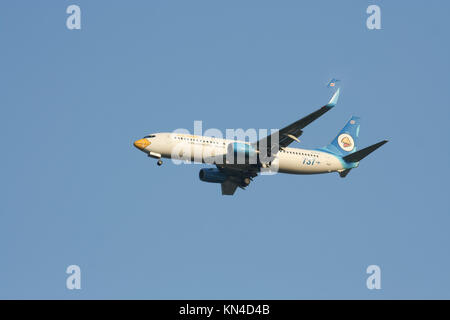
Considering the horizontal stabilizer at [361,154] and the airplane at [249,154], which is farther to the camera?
the horizontal stabilizer at [361,154]

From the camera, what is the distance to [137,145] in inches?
2343

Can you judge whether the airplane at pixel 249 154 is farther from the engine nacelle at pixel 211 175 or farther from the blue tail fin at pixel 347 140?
the blue tail fin at pixel 347 140

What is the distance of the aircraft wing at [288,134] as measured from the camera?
51.5m

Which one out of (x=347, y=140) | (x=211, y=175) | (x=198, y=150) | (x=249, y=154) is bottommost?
(x=211, y=175)

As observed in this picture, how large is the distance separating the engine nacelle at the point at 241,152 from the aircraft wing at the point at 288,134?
0.78 m

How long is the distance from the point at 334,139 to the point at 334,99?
57.8 feet

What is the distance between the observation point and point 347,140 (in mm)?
68938

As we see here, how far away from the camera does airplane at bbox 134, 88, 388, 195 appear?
192ft

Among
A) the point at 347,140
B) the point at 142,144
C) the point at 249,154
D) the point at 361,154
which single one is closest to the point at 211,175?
the point at 249,154

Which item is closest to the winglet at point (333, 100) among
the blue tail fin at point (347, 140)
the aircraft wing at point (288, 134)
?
the aircraft wing at point (288, 134)

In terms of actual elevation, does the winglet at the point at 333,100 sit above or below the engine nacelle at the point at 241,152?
above

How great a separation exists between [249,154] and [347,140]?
13.9m

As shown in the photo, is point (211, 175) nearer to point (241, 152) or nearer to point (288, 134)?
point (241, 152)

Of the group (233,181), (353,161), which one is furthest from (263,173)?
(353,161)
